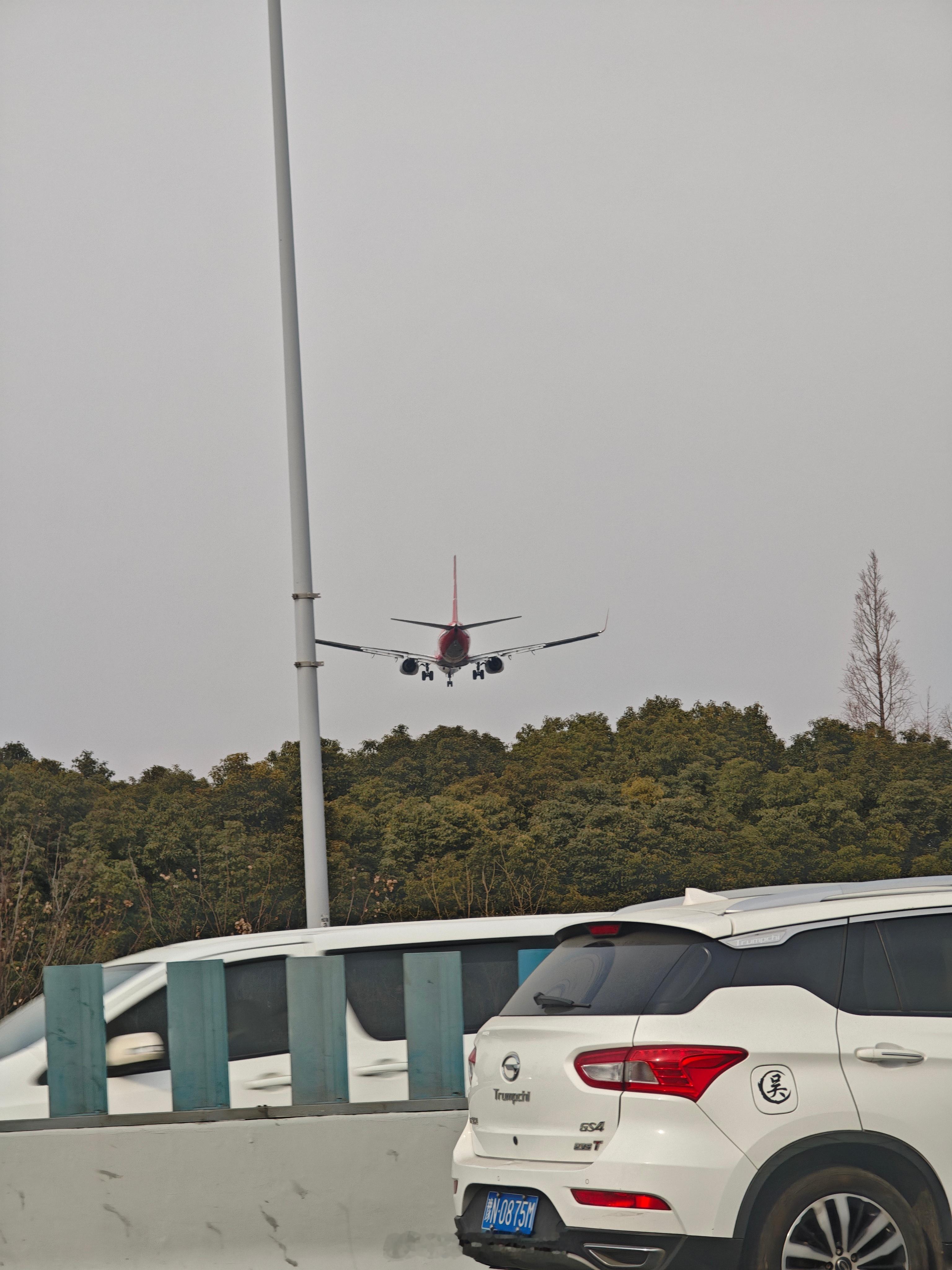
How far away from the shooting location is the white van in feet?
23.1

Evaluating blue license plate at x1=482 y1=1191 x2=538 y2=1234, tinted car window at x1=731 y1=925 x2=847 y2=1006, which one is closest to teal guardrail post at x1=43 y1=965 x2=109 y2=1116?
blue license plate at x1=482 y1=1191 x2=538 y2=1234

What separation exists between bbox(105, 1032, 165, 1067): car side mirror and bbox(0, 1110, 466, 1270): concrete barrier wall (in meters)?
0.74

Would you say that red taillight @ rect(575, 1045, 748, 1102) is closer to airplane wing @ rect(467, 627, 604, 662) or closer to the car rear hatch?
the car rear hatch

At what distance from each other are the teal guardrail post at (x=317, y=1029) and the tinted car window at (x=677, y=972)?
1.57m

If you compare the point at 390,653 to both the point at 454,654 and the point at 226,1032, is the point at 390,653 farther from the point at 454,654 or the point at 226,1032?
the point at 226,1032

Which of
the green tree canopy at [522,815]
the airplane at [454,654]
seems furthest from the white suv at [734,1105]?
the airplane at [454,654]

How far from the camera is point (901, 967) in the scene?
519 cm

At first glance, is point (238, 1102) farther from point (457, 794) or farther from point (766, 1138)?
point (457, 794)

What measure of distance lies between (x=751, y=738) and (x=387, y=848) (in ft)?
44.5

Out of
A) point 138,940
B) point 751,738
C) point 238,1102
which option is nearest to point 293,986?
point 238,1102

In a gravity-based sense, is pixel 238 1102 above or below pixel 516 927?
below

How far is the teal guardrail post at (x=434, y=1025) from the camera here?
6672 millimetres

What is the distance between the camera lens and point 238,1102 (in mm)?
7027

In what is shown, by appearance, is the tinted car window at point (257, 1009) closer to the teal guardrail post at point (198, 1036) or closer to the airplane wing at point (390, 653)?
the teal guardrail post at point (198, 1036)
